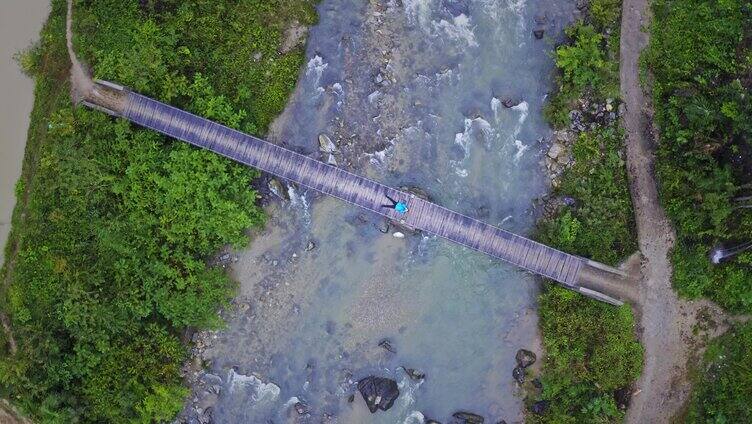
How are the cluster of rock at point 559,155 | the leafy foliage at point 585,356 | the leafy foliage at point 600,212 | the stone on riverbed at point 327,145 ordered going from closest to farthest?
1. the leafy foliage at point 585,356
2. the leafy foliage at point 600,212
3. the cluster of rock at point 559,155
4. the stone on riverbed at point 327,145

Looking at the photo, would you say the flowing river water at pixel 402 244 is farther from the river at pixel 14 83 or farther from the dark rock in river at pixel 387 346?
the river at pixel 14 83

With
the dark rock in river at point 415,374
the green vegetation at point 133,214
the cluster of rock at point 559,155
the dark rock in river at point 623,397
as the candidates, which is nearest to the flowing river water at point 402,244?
the dark rock in river at point 415,374

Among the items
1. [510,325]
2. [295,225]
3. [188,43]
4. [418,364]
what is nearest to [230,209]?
[295,225]

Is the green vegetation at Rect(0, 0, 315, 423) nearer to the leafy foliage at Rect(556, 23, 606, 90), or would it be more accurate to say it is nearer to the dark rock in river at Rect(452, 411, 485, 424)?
the dark rock in river at Rect(452, 411, 485, 424)

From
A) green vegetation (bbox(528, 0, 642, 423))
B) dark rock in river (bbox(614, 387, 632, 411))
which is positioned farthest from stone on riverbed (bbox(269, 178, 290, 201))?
dark rock in river (bbox(614, 387, 632, 411))

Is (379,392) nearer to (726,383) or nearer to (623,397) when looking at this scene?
(623,397)

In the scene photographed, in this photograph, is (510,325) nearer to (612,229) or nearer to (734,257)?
(612,229)
